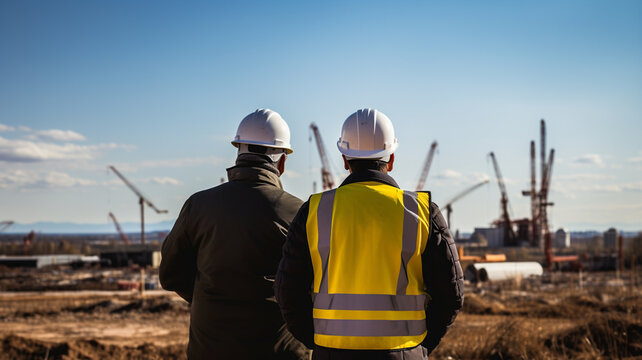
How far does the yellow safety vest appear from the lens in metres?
2.76

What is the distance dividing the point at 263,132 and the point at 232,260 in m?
0.87

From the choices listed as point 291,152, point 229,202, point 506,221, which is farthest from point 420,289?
point 506,221

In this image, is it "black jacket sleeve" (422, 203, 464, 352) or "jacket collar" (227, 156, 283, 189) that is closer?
"black jacket sleeve" (422, 203, 464, 352)

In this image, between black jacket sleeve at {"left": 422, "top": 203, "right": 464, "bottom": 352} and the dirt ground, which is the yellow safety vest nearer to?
black jacket sleeve at {"left": 422, "top": 203, "right": 464, "bottom": 352}

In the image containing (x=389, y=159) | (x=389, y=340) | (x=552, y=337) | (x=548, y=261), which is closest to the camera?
(x=389, y=340)

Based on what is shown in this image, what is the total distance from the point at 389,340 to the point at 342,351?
8.4 inches

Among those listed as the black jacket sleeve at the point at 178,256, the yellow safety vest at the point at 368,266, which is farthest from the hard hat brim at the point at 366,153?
the black jacket sleeve at the point at 178,256

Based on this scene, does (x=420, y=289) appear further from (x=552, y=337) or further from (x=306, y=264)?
(x=552, y=337)

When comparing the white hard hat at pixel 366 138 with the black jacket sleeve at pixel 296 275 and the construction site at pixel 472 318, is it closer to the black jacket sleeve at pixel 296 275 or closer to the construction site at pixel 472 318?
the black jacket sleeve at pixel 296 275

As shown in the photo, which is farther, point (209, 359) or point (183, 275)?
point (183, 275)

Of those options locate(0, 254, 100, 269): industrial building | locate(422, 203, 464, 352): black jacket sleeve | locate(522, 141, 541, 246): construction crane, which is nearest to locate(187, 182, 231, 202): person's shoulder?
locate(422, 203, 464, 352): black jacket sleeve

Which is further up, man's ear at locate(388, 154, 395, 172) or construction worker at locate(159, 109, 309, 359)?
man's ear at locate(388, 154, 395, 172)

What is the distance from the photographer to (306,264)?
2.89 m

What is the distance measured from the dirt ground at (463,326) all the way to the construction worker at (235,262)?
5.80 meters
